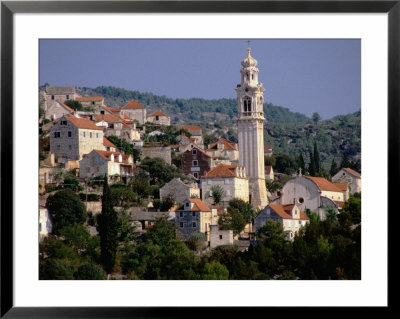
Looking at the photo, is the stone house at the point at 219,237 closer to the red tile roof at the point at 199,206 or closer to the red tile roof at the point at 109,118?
the red tile roof at the point at 199,206

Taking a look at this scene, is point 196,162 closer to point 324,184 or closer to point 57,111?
point 57,111

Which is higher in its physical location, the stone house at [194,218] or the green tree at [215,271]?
the stone house at [194,218]

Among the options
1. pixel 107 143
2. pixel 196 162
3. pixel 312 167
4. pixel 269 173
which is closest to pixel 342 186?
pixel 312 167

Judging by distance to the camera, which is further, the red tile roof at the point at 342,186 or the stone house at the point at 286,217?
the red tile roof at the point at 342,186

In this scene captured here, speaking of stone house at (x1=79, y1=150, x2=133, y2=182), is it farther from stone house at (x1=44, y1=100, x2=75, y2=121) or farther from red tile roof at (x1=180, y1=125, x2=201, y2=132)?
red tile roof at (x1=180, y1=125, x2=201, y2=132)

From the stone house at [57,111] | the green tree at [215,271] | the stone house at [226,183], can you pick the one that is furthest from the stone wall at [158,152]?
the green tree at [215,271]

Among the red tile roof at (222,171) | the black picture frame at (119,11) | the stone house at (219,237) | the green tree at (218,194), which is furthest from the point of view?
the red tile roof at (222,171)

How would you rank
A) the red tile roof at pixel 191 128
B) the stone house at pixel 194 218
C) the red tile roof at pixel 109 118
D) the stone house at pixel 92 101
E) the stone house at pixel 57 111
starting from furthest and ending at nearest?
the red tile roof at pixel 191 128, the red tile roof at pixel 109 118, the stone house at pixel 92 101, the stone house at pixel 57 111, the stone house at pixel 194 218

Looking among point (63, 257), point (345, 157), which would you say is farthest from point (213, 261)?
point (345, 157)
